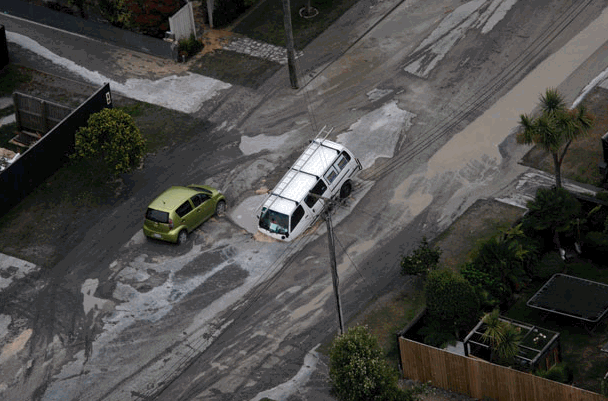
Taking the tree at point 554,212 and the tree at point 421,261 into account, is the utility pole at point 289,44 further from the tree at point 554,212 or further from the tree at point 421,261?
the tree at point 554,212

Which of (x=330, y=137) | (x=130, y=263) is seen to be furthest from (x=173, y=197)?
(x=330, y=137)

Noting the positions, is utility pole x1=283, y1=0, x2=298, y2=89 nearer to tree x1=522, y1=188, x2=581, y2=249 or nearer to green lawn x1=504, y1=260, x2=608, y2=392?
tree x1=522, y1=188, x2=581, y2=249

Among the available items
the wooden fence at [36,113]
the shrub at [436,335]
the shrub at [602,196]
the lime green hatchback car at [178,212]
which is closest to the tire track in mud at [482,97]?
the lime green hatchback car at [178,212]

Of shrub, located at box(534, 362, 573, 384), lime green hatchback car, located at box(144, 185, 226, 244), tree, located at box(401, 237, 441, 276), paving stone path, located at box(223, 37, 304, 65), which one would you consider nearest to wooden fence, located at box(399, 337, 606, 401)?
shrub, located at box(534, 362, 573, 384)

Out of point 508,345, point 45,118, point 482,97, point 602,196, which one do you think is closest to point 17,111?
point 45,118

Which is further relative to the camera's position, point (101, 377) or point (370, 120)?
point (370, 120)

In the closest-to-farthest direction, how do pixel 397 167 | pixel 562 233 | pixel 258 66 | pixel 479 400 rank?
pixel 479 400 < pixel 562 233 < pixel 397 167 < pixel 258 66

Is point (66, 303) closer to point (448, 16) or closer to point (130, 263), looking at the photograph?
point (130, 263)
